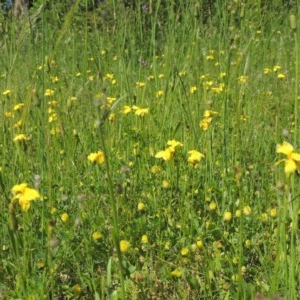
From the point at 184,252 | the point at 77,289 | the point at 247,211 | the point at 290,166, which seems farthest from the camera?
the point at 247,211

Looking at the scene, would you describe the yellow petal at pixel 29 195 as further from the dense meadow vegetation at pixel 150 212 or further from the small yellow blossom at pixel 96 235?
the small yellow blossom at pixel 96 235

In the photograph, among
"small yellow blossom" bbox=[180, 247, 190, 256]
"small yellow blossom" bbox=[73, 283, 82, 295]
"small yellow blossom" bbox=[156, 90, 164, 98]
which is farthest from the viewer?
"small yellow blossom" bbox=[156, 90, 164, 98]

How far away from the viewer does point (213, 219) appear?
58.7 inches

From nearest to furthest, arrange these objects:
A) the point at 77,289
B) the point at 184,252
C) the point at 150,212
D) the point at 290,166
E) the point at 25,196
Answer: the point at 290,166, the point at 25,196, the point at 77,289, the point at 184,252, the point at 150,212

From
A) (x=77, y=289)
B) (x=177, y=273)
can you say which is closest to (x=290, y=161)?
(x=177, y=273)

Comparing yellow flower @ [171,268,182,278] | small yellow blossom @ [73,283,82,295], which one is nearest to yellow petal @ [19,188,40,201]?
small yellow blossom @ [73,283,82,295]

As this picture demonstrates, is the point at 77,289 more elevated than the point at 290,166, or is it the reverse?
the point at 290,166

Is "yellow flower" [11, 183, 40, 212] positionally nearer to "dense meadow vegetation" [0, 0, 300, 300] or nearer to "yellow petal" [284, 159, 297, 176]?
"dense meadow vegetation" [0, 0, 300, 300]

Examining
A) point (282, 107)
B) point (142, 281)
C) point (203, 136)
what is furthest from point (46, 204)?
point (282, 107)

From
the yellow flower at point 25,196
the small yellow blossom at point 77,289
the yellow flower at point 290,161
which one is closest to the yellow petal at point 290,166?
the yellow flower at point 290,161

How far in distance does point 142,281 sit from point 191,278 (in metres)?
0.12

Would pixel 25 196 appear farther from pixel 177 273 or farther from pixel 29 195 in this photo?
pixel 177 273

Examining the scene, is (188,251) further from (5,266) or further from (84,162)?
(84,162)

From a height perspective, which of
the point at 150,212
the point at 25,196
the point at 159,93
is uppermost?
the point at 25,196
